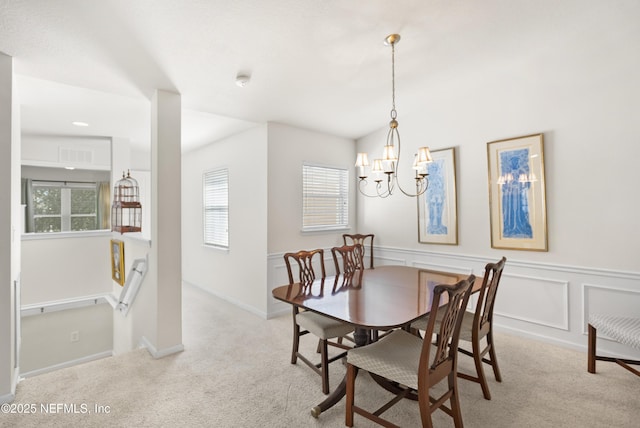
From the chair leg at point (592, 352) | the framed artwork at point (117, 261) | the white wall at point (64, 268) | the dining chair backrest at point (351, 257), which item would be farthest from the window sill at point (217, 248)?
the chair leg at point (592, 352)

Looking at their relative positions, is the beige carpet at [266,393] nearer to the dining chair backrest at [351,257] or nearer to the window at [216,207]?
the dining chair backrest at [351,257]

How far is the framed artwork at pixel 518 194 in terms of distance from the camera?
10.7 feet

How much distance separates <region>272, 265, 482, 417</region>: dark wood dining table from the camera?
74.4 inches

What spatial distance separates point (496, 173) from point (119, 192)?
5.03 metres

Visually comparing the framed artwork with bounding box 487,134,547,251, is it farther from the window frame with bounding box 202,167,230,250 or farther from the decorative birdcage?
the decorative birdcage

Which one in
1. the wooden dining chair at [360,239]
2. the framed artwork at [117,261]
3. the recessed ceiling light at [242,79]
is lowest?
the framed artwork at [117,261]

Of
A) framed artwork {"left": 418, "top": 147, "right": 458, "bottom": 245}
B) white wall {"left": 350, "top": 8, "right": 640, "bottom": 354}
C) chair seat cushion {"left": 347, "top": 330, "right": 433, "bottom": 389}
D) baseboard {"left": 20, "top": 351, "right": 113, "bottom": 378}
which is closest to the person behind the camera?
chair seat cushion {"left": 347, "top": 330, "right": 433, "bottom": 389}

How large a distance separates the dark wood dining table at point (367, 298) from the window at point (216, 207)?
2.71 m

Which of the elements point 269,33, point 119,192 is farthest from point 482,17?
point 119,192

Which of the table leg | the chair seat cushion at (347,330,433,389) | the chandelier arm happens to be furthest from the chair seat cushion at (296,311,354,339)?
the chandelier arm

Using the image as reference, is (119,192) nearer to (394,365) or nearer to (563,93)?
(394,365)

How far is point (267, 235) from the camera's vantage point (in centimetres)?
406

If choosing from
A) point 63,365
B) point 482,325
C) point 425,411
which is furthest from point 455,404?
point 63,365

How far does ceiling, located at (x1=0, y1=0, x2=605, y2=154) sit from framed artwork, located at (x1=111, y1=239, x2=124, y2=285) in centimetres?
188
